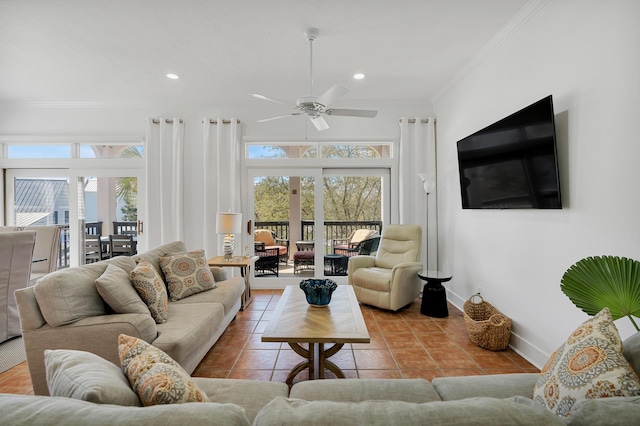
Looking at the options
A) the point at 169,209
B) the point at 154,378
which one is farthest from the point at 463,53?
the point at 169,209

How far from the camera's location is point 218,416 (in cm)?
67

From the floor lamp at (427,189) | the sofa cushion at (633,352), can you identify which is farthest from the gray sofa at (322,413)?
the floor lamp at (427,189)

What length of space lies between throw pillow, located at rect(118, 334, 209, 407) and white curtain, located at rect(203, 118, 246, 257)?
3.78m

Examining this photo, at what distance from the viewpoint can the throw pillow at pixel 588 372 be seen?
3.22ft

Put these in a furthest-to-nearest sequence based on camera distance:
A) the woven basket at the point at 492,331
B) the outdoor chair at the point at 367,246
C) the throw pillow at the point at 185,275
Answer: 1. the outdoor chair at the point at 367,246
2. the throw pillow at the point at 185,275
3. the woven basket at the point at 492,331

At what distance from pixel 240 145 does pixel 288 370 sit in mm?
3446

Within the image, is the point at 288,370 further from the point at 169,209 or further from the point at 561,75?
the point at 169,209

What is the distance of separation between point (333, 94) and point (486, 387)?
2.35 metres

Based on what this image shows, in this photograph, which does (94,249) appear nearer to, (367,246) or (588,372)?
(367,246)

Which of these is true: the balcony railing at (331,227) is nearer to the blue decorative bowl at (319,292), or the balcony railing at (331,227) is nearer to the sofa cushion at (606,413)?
the blue decorative bowl at (319,292)

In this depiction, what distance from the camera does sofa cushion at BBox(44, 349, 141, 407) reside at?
88 cm

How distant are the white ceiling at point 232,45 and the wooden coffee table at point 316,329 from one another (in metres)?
2.40

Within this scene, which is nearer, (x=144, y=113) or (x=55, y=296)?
(x=55, y=296)

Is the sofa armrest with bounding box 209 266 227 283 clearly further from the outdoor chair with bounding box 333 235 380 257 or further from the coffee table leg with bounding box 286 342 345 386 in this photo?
the outdoor chair with bounding box 333 235 380 257
